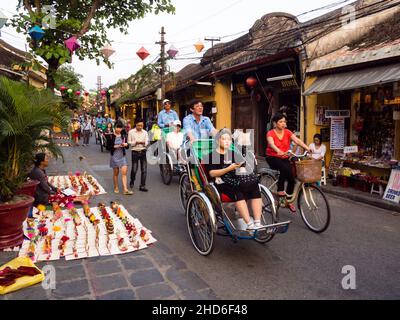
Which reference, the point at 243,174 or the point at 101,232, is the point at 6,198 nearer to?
the point at 101,232

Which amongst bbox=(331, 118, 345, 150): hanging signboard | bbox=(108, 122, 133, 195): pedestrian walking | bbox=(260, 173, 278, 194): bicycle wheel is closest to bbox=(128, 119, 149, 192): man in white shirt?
bbox=(108, 122, 133, 195): pedestrian walking

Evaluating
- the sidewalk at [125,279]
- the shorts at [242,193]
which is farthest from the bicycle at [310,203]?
the sidewalk at [125,279]

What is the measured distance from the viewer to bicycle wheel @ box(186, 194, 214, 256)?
422 cm

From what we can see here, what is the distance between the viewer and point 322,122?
1004 cm

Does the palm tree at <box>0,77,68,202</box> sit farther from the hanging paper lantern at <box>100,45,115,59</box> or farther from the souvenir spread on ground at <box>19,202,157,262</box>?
the hanging paper lantern at <box>100,45,115,59</box>

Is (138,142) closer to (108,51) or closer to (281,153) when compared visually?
(108,51)

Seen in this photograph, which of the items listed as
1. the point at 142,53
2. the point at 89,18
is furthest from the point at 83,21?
the point at 142,53

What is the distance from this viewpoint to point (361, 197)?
7.60m

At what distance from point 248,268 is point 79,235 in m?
2.52

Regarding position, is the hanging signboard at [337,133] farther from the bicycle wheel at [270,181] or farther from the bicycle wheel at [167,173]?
the bicycle wheel at [167,173]

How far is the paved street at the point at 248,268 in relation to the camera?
3402 mm

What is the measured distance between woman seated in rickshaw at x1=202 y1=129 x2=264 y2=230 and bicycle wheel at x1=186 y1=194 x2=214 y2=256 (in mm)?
343

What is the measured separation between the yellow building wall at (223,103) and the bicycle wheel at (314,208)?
1083 centimetres
